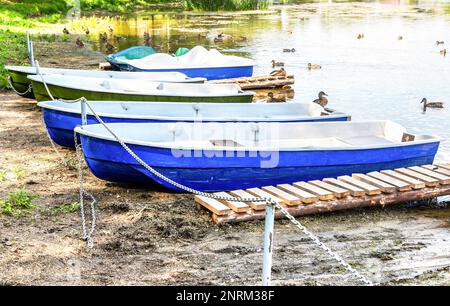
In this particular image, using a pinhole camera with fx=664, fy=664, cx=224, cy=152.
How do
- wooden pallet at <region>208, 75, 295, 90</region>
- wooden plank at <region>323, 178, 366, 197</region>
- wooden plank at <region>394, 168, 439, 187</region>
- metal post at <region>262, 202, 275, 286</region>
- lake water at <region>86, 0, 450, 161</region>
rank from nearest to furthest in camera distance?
metal post at <region>262, 202, 275, 286</region> < wooden plank at <region>323, 178, 366, 197</region> < wooden plank at <region>394, 168, 439, 187</region> < lake water at <region>86, 0, 450, 161</region> < wooden pallet at <region>208, 75, 295, 90</region>

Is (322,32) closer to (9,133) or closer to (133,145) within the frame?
(9,133)

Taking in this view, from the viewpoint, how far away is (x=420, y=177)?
1027 centimetres

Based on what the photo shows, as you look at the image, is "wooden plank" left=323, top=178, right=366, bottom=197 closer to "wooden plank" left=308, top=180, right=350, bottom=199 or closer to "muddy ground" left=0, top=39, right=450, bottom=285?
"wooden plank" left=308, top=180, right=350, bottom=199

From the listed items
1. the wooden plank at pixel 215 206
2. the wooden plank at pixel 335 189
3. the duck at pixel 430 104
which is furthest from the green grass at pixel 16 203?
the duck at pixel 430 104

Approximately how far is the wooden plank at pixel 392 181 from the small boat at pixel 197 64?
10.1 meters

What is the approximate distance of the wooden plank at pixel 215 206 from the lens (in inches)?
343

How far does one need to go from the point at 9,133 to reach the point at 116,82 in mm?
2983

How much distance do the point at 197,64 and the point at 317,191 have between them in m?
11.6

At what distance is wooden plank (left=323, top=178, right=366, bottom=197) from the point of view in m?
9.52

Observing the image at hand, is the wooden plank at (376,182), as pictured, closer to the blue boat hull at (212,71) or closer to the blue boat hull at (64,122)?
the blue boat hull at (64,122)

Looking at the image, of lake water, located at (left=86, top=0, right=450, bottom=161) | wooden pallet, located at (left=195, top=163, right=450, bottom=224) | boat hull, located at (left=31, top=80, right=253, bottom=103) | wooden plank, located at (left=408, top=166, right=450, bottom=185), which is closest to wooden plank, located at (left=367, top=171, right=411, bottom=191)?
wooden pallet, located at (left=195, top=163, right=450, bottom=224)

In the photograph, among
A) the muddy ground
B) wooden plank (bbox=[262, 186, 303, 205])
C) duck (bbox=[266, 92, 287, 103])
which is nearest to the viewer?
the muddy ground

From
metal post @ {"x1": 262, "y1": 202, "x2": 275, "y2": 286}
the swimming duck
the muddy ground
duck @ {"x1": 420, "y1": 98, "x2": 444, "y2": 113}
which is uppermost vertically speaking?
metal post @ {"x1": 262, "y1": 202, "x2": 275, "y2": 286}

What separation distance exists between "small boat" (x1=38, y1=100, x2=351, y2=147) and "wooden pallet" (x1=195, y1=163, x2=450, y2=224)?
2.07m
